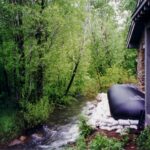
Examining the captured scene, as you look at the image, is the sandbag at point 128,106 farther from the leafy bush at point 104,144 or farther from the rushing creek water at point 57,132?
the rushing creek water at point 57,132

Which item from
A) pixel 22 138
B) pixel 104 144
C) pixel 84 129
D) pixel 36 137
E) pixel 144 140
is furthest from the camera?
pixel 36 137

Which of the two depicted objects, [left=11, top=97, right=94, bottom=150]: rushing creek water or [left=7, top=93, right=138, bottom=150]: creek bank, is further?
[left=11, top=97, right=94, bottom=150]: rushing creek water

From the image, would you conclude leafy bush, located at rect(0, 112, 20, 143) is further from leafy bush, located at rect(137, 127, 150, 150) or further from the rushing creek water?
leafy bush, located at rect(137, 127, 150, 150)

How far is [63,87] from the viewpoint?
2258cm

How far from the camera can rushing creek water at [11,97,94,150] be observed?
45.5 ft

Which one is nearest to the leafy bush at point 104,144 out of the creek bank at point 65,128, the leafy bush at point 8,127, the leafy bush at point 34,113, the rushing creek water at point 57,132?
the creek bank at point 65,128

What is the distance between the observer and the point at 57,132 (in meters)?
15.6

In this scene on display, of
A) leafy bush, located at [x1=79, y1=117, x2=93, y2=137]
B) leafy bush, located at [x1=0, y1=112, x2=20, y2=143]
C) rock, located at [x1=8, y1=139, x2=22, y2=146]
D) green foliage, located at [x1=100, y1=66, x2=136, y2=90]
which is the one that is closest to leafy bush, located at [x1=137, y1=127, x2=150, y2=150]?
leafy bush, located at [x1=79, y1=117, x2=93, y2=137]

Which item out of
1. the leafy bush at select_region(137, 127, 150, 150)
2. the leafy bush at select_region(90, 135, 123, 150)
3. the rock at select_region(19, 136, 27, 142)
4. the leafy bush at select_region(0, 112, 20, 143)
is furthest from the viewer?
the leafy bush at select_region(0, 112, 20, 143)

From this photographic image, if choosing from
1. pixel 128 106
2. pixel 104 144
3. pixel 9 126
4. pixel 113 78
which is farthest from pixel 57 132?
pixel 113 78

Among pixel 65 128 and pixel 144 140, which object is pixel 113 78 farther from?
pixel 144 140

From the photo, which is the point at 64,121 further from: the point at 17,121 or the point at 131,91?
the point at 131,91

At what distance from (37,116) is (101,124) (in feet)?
Result: 14.7

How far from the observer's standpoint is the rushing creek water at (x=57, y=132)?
13883 mm
